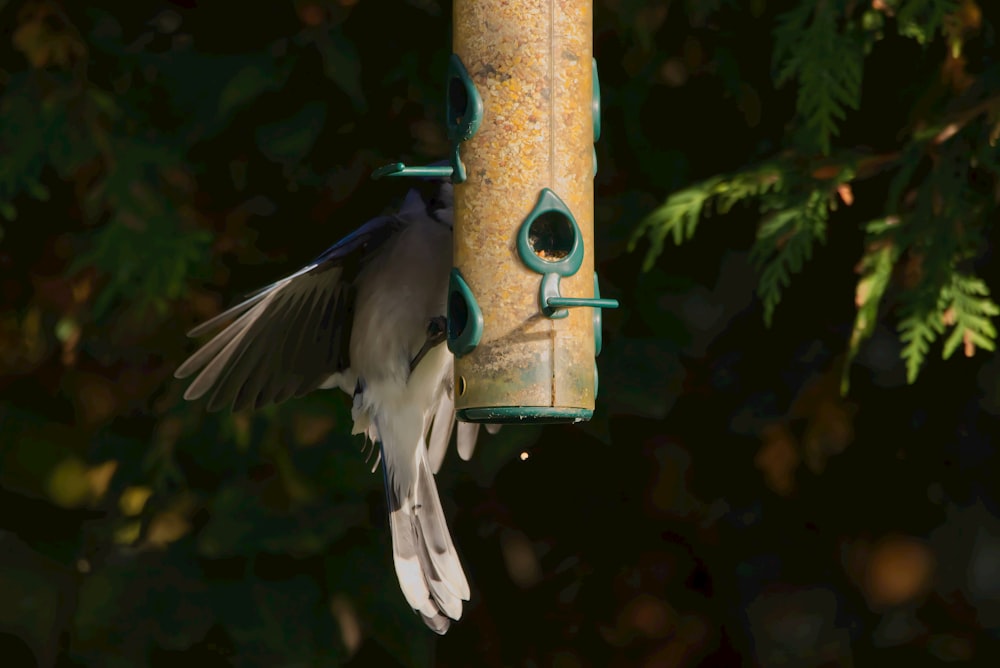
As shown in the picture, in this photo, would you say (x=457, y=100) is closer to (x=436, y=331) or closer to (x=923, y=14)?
(x=436, y=331)

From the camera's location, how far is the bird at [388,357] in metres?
3.54

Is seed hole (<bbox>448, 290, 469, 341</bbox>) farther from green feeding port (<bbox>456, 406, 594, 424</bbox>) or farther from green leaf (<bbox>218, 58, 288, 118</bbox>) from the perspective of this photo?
green leaf (<bbox>218, 58, 288, 118</bbox>)

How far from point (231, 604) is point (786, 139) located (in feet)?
6.59

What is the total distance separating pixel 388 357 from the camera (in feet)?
12.1

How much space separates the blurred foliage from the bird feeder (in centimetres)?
118

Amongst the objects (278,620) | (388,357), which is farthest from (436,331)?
(278,620)

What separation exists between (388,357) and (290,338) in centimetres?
27

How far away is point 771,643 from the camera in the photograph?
424 centimetres

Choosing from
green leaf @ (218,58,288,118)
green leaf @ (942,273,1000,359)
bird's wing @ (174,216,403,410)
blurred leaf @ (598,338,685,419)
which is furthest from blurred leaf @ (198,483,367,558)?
green leaf @ (942,273,1000,359)

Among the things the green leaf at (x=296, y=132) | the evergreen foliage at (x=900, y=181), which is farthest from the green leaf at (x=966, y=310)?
the green leaf at (x=296, y=132)

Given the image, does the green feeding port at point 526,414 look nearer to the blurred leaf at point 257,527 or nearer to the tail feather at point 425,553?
the tail feather at point 425,553

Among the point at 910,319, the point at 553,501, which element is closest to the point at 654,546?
the point at 553,501

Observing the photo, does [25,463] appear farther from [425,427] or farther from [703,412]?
[703,412]

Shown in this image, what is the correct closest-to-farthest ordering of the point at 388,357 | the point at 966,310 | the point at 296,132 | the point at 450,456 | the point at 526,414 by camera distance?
the point at 526,414, the point at 966,310, the point at 388,357, the point at 296,132, the point at 450,456
